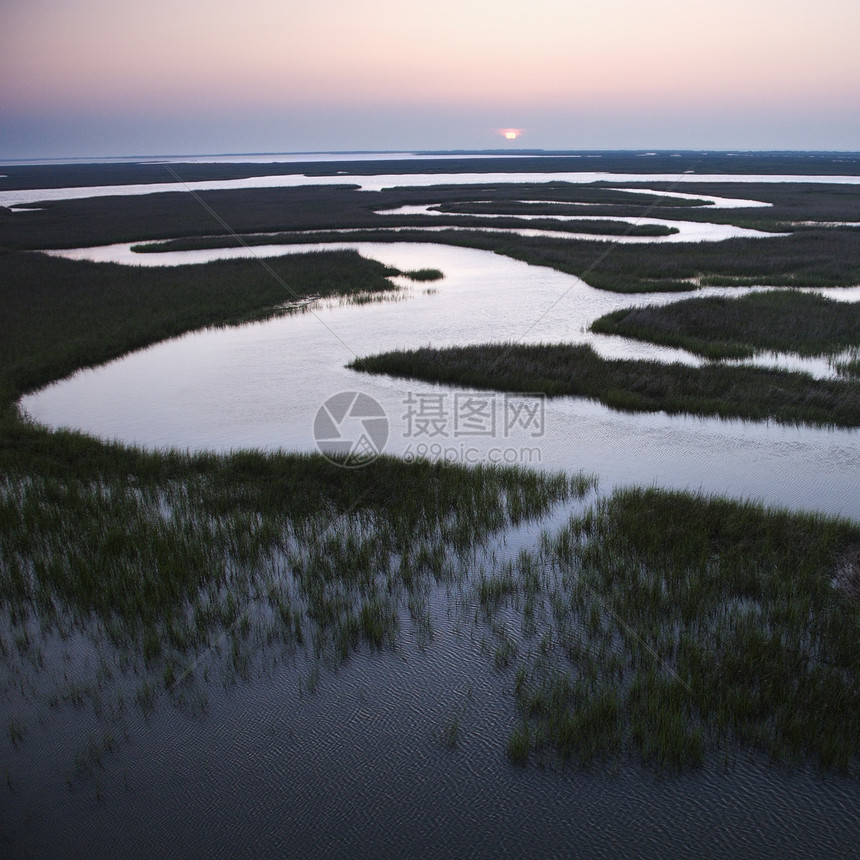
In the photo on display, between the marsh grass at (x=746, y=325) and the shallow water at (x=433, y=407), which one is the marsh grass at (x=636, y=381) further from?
the marsh grass at (x=746, y=325)

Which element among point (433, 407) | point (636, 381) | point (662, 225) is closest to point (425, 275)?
point (636, 381)

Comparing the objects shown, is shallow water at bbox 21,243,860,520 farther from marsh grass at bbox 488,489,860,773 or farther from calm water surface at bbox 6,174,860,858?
calm water surface at bbox 6,174,860,858

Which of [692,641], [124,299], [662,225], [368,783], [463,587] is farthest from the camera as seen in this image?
[662,225]

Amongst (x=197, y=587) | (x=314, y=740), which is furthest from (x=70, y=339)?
(x=314, y=740)

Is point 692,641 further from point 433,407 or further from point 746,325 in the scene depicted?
point 746,325

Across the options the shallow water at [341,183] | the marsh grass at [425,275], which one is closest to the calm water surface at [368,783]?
the marsh grass at [425,275]

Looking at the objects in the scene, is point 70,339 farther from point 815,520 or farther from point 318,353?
point 815,520

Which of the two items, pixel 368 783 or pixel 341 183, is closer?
pixel 368 783
